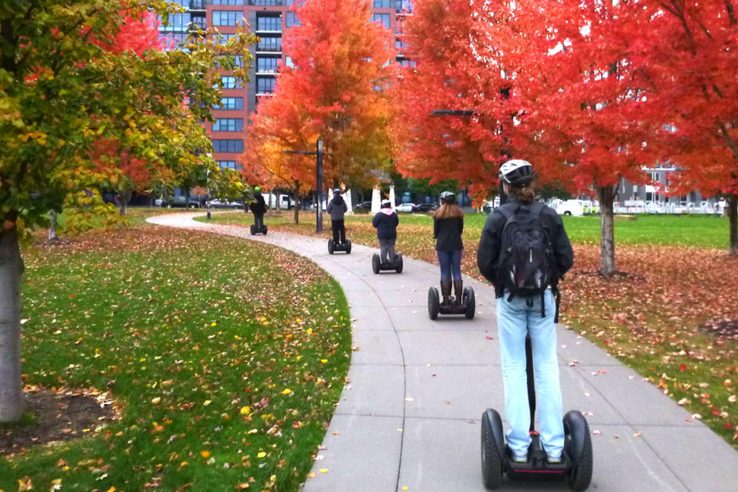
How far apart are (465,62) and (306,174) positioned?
1337cm

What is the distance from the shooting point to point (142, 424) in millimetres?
5512

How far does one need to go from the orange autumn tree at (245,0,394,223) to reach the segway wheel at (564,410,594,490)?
78.3 ft

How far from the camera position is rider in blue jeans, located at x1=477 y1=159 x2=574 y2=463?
3.88m

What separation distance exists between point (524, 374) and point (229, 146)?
312 ft

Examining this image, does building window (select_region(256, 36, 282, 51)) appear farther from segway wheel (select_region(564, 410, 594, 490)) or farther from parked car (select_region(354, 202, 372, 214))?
segway wheel (select_region(564, 410, 594, 490))

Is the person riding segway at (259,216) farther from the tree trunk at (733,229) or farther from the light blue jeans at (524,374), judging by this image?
the light blue jeans at (524,374)

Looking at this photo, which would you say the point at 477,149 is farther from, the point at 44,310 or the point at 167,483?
the point at 167,483

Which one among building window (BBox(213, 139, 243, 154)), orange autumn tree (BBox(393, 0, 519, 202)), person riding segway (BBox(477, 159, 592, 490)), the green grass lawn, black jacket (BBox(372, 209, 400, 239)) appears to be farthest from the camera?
building window (BBox(213, 139, 243, 154))

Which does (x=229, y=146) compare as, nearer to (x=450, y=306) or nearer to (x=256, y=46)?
(x=256, y=46)

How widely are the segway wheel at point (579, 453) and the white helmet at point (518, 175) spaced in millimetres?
1456

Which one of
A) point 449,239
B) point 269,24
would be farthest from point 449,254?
point 269,24

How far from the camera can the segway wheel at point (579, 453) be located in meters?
3.87

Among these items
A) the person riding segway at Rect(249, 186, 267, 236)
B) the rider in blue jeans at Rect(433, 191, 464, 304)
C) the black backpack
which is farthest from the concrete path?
the person riding segway at Rect(249, 186, 267, 236)

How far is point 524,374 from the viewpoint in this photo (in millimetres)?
3979
